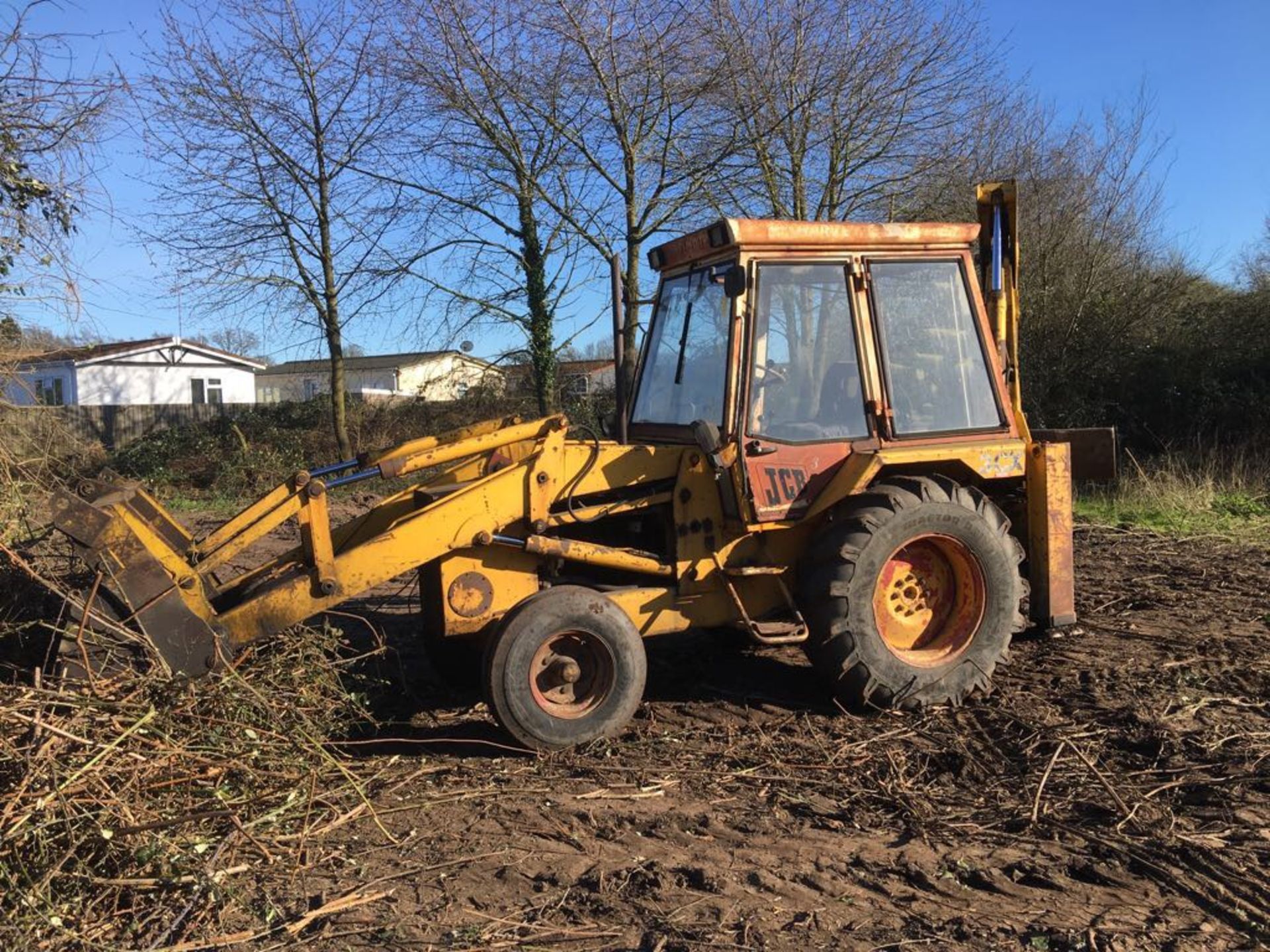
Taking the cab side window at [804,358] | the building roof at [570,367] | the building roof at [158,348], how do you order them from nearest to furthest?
→ the cab side window at [804,358] < the building roof at [570,367] < the building roof at [158,348]

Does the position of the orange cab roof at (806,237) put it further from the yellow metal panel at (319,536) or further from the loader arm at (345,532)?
the yellow metal panel at (319,536)

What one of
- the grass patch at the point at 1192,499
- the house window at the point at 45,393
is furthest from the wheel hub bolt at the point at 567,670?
the grass patch at the point at 1192,499

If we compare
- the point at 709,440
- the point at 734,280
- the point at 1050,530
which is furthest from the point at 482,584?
the point at 1050,530

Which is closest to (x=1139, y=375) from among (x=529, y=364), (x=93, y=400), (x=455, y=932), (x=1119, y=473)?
(x=1119, y=473)

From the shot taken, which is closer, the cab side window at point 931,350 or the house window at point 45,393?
the cab side window at point 931,350

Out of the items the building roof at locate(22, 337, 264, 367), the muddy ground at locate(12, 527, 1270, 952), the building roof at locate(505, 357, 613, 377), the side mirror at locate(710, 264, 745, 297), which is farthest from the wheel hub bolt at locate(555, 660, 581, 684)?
the building roof at locate(22, 337, 264, 367)

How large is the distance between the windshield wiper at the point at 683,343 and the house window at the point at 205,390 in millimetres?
31216

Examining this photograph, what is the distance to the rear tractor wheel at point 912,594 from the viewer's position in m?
4.89

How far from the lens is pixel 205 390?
33.8 m

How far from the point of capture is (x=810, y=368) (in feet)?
16.9

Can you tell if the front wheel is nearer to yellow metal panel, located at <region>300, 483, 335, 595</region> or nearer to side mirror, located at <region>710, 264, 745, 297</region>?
yellow metal panel, located at <region>300, 483, 335, 595</region>

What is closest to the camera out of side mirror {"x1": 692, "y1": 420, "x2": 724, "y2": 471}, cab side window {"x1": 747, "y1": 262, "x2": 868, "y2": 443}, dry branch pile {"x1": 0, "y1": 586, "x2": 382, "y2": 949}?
dry branch pile {"x1": 0, "y1": 586, "x2": 382, "y2": 949}

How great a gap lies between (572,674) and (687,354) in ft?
6.17

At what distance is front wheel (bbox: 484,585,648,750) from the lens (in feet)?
14.6
